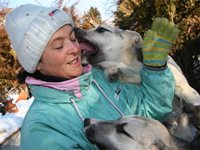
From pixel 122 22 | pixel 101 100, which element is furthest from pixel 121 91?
pixel 122 22

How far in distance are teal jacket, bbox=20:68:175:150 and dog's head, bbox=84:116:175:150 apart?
0.22ft

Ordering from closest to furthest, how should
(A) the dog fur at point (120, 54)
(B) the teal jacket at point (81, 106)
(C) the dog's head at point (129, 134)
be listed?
(B) the teal jacket at point (81, 106) < (C) the dog's head at point (129, 134) < (A) the dog fur at point (120, 54)

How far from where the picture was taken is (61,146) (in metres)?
2.11

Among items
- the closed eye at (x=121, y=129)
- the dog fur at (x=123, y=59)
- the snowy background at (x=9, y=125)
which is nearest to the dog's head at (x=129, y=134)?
the closed eye at (x=121, y=129)

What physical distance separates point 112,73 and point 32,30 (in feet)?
3.30

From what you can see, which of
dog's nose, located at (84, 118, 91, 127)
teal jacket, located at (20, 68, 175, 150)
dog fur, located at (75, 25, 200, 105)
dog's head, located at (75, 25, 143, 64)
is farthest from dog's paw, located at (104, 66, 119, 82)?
dog's nose, located at (84, 118, 91, 127)

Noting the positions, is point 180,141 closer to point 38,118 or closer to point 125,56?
point 38,118

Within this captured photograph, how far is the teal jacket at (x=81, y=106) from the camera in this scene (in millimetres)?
2154

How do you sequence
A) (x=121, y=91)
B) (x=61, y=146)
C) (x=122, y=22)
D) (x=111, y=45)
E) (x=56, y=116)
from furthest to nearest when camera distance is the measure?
(x=122, y=22) < (x=111, y=45) < (x=121, y=91) < (x=56, y=116) < (x=61, y=146)

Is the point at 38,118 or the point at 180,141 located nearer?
the point at 38,118

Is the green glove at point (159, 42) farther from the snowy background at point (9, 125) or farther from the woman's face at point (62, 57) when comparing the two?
the snowy background at point (9, 125)

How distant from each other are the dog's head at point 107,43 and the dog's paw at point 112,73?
0.17 m

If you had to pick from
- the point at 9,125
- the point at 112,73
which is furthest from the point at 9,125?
the point at 112,73

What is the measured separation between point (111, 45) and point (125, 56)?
16 cm
